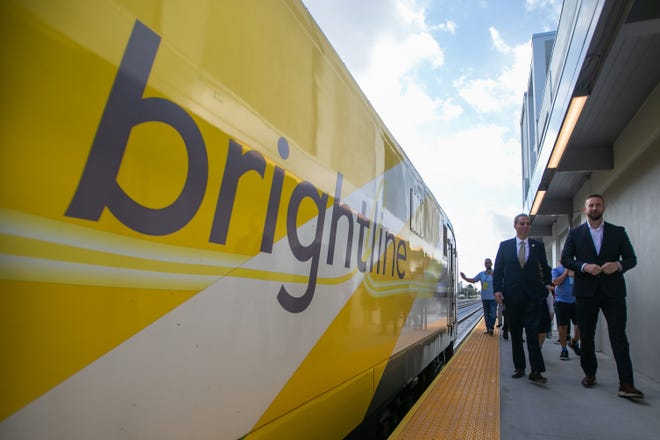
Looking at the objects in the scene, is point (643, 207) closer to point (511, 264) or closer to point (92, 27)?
point (511, 264)

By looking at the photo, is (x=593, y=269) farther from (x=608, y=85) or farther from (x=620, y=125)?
(x=620, y=125)

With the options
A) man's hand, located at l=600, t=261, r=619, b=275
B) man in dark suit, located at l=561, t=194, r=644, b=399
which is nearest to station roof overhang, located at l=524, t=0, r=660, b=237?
man in dark suit, located at l=561, t=194, r=644, b=399

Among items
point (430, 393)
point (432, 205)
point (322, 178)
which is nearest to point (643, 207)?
point (432, 205)

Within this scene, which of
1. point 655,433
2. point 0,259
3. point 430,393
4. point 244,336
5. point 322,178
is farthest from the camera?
point 430,393

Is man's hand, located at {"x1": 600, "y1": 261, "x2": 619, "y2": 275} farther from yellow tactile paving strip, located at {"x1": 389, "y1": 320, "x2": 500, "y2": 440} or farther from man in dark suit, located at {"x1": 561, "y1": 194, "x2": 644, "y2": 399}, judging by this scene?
yellow tactile paving strip, located at {"x1": 389, "y1": 320, "x2": 500, "y2": 440}

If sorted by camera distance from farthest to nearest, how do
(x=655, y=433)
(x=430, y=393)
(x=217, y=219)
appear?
(x=430, y=393) → (x=655, y=433) → (x=217, y=219)

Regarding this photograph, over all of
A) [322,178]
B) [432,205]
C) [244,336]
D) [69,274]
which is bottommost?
[244,336]

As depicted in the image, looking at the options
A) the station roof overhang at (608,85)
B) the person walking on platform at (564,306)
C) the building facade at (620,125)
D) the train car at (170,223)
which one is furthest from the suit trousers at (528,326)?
the train car at (170,223)

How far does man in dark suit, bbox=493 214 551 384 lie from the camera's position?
4.54m

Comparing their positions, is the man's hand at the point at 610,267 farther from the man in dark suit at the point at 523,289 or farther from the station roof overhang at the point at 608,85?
the station roof overhang at the point at 608,85

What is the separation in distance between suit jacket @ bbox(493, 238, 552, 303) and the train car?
293cm

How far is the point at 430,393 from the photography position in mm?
3727

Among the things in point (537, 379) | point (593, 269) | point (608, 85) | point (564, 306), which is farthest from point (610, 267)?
point (564, 306)

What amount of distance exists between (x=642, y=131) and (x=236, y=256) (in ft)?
17.7
